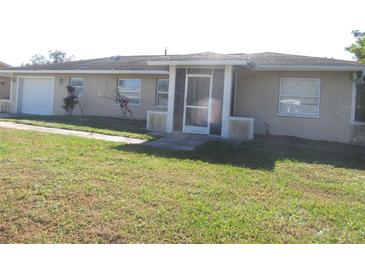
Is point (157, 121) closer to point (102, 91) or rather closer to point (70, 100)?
point (102, 91)

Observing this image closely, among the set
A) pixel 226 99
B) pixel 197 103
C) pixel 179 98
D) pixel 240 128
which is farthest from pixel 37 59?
pixel 240 128

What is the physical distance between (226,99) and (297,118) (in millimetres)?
3244

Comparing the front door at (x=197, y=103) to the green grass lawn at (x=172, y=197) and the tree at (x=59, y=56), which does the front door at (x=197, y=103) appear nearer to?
the green grass lawn at (x=172, y=197)

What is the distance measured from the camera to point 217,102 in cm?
1198

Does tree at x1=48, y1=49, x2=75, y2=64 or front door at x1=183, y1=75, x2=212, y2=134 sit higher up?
tree at x1=48, y1=49, x2=75, y2=64

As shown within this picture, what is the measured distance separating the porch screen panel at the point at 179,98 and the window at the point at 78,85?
26.3 feet

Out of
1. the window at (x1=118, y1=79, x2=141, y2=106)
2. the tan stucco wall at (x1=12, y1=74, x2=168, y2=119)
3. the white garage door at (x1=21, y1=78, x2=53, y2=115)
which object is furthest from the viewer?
the white garage door at (x1=21, y1=78, x2=53, y2=115)

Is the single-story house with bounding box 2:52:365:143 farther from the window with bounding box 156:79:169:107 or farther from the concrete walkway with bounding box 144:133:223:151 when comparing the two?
the window with bounding box 156:79:169:107

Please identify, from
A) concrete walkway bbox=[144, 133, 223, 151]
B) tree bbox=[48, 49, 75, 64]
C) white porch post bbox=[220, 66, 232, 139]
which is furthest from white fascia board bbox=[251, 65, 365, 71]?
tree bbox=[48, 49, 75, 64]

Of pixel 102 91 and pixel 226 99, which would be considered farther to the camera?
pixel 102 91

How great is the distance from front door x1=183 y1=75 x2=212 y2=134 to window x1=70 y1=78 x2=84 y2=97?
328 inches

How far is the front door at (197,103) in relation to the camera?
12.2m

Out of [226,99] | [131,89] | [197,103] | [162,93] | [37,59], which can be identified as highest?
[37,59]

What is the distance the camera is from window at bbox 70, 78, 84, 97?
59.9 feet
